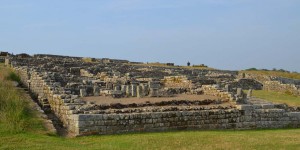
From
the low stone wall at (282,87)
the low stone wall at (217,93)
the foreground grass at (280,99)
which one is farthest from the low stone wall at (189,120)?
the low stone wall at (282,87)

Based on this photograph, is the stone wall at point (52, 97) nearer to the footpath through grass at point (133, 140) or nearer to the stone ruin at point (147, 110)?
the stone ruin at point (147, 110)

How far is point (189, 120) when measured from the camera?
16.8m

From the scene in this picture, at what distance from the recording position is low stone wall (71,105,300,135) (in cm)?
1505

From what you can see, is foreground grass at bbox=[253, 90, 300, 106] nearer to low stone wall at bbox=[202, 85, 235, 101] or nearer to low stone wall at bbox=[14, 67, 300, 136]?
low stone wall at bbox=[202, 85, 235, 101]

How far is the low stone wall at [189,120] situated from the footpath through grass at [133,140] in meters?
0.54

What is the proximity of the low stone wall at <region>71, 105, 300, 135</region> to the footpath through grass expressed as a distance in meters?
0.54

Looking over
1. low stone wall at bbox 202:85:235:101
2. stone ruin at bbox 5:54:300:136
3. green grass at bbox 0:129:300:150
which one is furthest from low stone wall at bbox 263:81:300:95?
green grass at bbox 0:129:300:150

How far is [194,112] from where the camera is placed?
55.8ft

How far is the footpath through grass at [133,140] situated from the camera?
501 inches

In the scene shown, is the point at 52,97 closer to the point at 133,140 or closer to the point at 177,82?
the point at 133,140

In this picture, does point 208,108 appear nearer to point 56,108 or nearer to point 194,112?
point 194,112

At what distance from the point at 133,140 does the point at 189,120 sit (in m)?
3.64

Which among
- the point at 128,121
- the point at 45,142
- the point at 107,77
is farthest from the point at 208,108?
the point at 107,77

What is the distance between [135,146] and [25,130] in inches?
135
